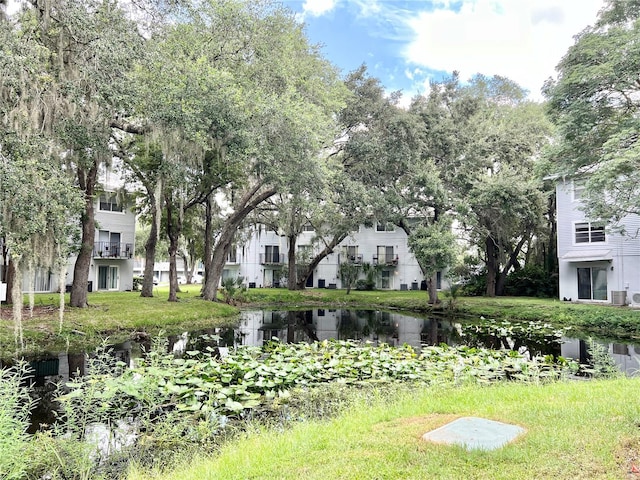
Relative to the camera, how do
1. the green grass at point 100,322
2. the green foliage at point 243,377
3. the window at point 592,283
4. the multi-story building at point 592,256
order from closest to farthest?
1. the green foliage at point 243,377
2. the green grass at point 100,322
3. the multi-story building at point 592,256
4. the window at point 592,283

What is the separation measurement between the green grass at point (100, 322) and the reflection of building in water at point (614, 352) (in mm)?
11790

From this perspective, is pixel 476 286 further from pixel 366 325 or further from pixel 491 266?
pixel 366 325

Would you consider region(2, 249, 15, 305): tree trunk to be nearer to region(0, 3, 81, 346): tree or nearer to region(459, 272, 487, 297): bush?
region(0, 3, 81, 346): tree

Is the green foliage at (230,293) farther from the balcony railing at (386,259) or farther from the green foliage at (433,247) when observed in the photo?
the balcony railing at (386,259)

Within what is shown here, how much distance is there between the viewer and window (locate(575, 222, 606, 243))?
72.7 feet

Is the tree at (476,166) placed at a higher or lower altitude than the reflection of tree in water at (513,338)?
higher

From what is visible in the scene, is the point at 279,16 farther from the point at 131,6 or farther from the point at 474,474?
the point at 474,474

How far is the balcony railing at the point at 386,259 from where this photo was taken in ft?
122

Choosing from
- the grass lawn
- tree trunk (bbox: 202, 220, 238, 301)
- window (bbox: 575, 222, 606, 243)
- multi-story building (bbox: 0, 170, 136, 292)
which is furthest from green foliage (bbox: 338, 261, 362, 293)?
window (bbox: 575, 222, 606, 243)

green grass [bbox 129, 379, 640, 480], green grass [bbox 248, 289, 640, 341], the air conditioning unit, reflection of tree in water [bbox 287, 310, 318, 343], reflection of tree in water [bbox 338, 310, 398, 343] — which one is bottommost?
reflection of tree in water [bbox 287, 310, 318, 343]

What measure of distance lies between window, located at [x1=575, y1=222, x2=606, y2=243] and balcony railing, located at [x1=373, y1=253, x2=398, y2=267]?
16008mm

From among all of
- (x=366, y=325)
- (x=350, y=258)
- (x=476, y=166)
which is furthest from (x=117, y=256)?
(x=476, y=166)

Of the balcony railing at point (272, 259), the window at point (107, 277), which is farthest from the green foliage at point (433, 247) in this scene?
the window at point (107, 277)

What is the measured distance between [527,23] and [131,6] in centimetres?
1134
